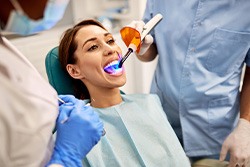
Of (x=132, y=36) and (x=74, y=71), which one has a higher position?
(x=132, y=36)

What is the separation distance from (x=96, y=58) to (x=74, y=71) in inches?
6.1

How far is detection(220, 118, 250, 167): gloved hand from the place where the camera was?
1.34 m

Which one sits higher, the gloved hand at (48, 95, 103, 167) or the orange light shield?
the orange light shield

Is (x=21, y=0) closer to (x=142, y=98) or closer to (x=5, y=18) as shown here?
(x=5, y=18)

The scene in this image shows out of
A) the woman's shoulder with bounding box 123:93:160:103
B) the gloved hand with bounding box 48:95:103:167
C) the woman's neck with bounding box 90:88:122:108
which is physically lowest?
the woman's shoulder with bounding box 123:93:160:103

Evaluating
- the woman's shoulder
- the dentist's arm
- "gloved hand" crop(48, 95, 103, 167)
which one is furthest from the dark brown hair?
the dentist's arm

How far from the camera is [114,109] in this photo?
1.45 meters

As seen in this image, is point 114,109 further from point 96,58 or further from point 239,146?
point 239,146

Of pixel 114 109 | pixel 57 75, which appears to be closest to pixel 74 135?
pixel 114 109

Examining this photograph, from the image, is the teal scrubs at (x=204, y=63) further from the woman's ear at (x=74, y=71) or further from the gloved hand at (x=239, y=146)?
the woman's ear at (x=74, y=71)

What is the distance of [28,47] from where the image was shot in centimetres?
207

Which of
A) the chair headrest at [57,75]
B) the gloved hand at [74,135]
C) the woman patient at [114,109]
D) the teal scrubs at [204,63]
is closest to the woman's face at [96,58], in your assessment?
the woman patient at [114,109]

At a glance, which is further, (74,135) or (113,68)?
(113,68)

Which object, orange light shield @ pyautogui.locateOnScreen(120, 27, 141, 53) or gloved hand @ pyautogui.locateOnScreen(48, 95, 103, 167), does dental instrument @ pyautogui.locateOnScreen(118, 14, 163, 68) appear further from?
gloved hand @ pyautogui.locateOnScreen(48, 95, 103, 167)
